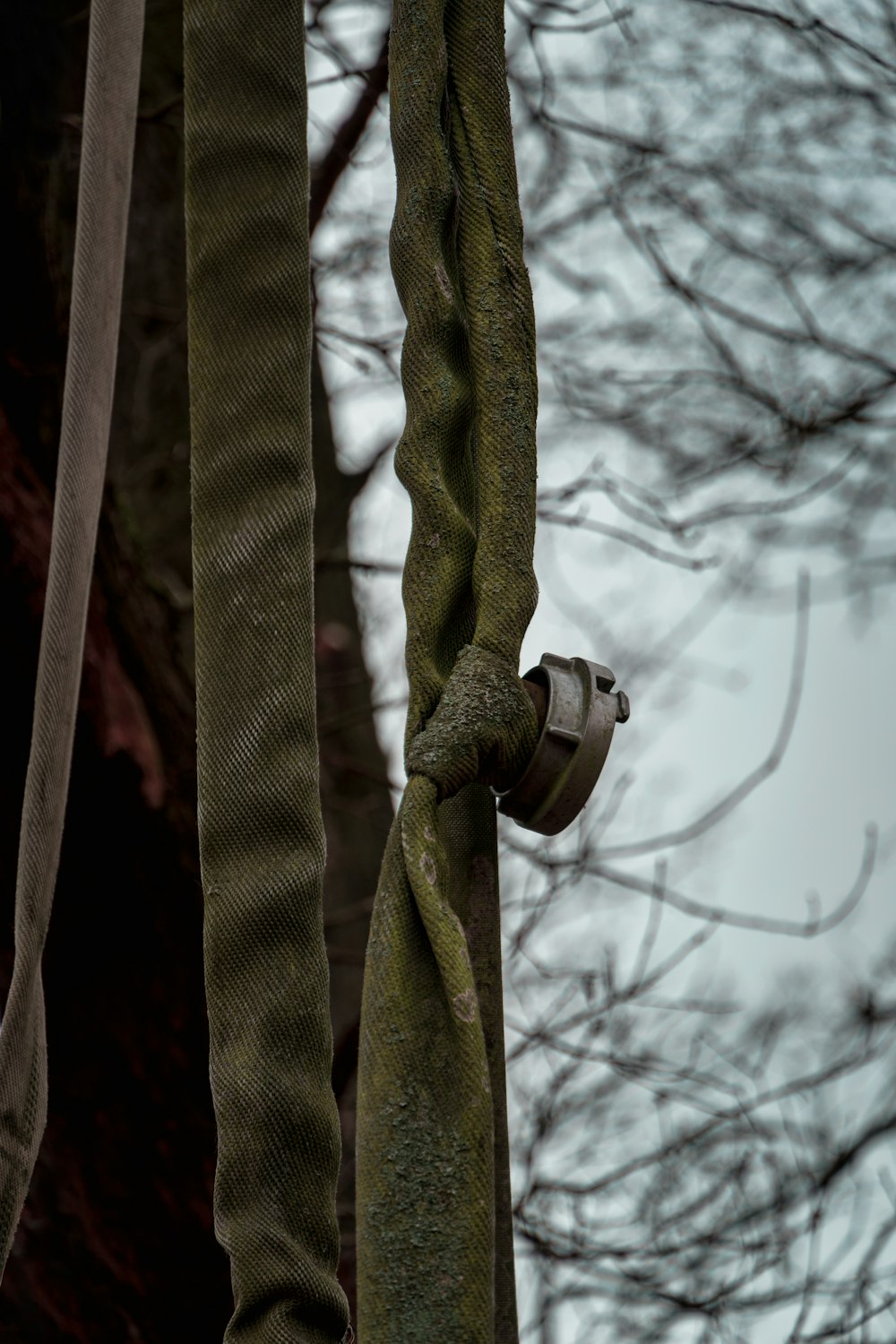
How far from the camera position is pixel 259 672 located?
63 cm

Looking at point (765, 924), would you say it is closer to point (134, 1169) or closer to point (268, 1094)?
point (134, 1169)

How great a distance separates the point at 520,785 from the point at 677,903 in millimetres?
1667

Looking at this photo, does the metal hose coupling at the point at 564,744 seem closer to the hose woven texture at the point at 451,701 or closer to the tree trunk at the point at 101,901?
the hose woven texture at the point at 451,701

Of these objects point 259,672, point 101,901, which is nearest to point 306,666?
point 259,672

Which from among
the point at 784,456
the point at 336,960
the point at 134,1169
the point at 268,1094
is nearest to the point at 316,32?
the point at 784,456

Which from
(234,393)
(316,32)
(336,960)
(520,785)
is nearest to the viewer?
(520,785)

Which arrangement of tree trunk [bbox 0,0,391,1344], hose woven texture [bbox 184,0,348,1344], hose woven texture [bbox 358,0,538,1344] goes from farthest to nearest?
tree trunk [bbox 0,0,391,1344]
hose woven texture [bbox 184,0,348,1344]
hose woven texture [bbox 358,0,538,1344]

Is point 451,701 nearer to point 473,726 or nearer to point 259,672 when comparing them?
point 473,726

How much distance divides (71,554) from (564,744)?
291mm

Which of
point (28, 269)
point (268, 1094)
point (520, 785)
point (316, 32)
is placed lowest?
point (268, 1094)

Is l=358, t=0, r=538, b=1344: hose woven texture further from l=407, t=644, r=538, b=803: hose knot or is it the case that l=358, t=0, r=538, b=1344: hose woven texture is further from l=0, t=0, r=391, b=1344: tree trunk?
l=0, t=0, r=391, b=1344: tree trunk

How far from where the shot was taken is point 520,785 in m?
0.54

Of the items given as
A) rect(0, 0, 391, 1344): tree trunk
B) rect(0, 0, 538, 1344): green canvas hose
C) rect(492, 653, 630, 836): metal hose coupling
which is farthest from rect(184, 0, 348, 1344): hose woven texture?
rect(0, 0, 391, 1344): tree trunk

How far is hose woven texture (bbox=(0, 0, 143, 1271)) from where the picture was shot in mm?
673
